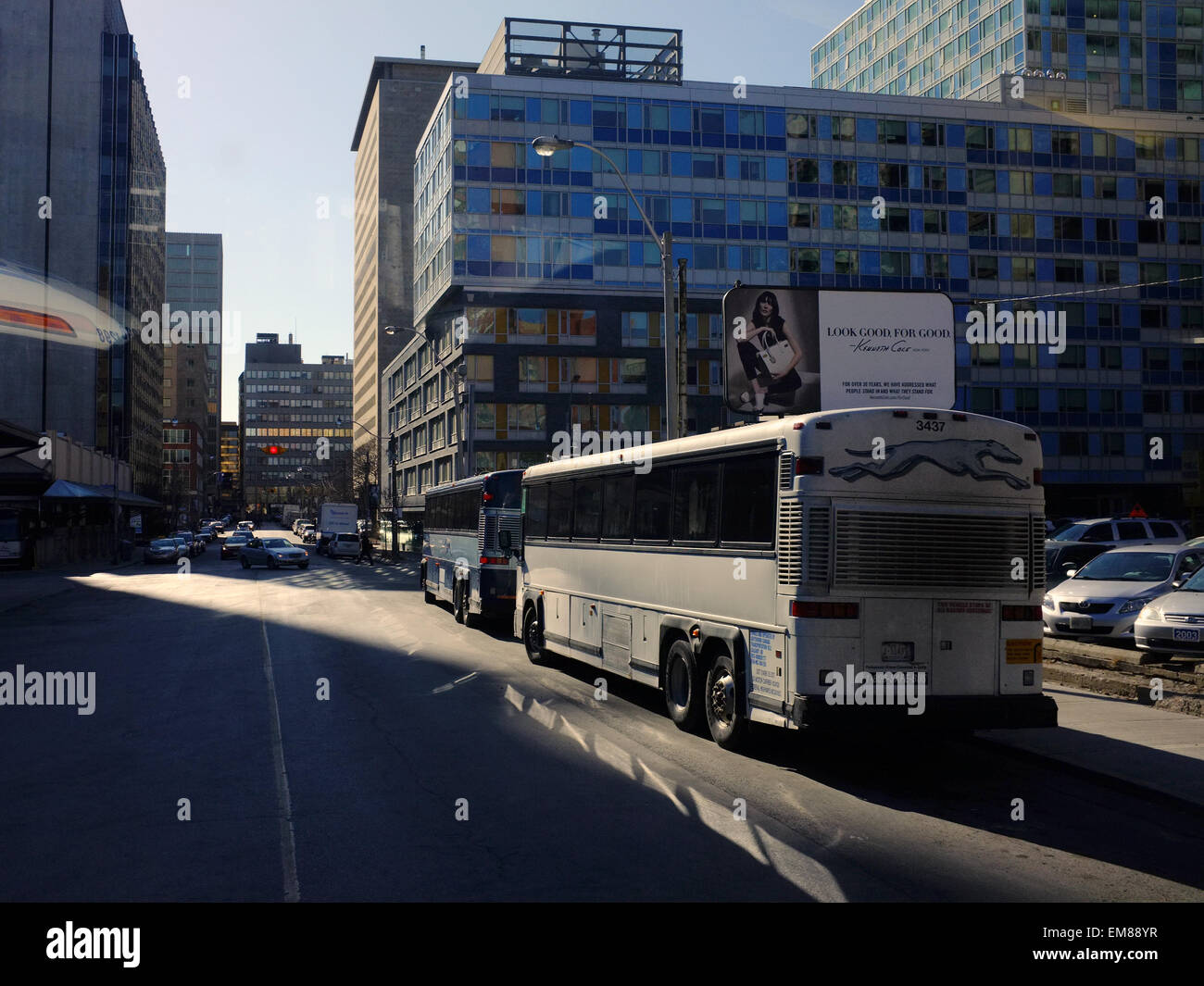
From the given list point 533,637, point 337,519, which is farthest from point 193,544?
point 533,637

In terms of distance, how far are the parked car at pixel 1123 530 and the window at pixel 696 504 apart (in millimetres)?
17852

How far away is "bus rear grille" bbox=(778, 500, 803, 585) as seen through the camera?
926 cm

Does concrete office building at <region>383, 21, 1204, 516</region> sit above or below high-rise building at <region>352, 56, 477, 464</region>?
below

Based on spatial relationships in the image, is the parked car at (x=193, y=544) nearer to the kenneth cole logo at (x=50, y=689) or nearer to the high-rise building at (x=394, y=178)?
the high-rise building at (x=394, y=178)

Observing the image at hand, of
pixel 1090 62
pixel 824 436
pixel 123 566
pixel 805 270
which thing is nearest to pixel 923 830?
pixel 824 436

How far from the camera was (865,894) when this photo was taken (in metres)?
6.02

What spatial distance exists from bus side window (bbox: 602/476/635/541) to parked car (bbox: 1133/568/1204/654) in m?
6.96

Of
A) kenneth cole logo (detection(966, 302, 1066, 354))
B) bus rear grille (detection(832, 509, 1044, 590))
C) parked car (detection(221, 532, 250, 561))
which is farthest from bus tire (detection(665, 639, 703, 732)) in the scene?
kenneth cole logo (detection(966, 302, 1066, 354))

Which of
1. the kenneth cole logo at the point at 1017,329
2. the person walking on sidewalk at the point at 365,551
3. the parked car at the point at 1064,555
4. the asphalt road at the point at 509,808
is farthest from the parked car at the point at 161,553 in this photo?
the kenneth cole logo at the point at 1017,329

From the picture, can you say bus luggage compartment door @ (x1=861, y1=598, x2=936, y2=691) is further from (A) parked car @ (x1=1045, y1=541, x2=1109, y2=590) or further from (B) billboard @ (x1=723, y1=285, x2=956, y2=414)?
(A) parked car @ (x1=1045, y1=541, x2=1109, y2=590)

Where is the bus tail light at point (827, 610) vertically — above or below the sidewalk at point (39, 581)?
above

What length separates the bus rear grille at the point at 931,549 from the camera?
30.2 ft
